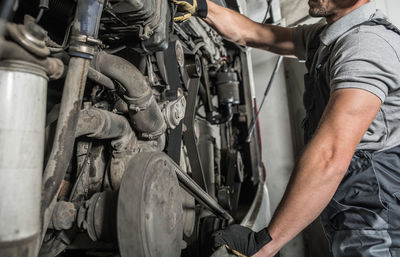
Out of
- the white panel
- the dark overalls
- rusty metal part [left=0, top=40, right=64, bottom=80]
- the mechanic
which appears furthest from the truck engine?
the white panel

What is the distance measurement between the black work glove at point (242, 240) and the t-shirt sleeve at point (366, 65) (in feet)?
1.63

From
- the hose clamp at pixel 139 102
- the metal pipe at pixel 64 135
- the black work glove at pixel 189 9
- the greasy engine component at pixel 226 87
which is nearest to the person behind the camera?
the metal pipe at pixel 64 135

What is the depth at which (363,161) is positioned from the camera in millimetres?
859

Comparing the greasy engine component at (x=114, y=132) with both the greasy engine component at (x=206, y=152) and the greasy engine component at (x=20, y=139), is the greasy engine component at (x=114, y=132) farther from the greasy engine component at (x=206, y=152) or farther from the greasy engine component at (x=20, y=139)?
the greasy engine component at (x=206, y=152)

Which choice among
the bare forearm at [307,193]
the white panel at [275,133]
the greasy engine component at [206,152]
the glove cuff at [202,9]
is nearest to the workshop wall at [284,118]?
the white panel at [275,133]

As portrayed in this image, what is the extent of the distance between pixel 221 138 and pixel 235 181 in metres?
0.33

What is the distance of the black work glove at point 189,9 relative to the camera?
97cm

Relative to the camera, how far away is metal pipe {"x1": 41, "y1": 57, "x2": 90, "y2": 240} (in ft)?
1.45

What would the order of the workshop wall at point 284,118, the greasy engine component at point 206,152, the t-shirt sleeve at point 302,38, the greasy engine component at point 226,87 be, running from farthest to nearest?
the workshop wall at point 284,118 → the greasy engine component at point 226,87 → the greasy engine component at point 206,152 → the t-shirt sleeve at point 302,38

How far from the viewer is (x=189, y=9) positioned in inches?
39.9

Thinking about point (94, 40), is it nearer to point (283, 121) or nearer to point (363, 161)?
point (363, 161)

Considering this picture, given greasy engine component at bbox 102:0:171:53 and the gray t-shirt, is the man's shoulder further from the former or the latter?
greasy engine component at bbox 102:0:171:53


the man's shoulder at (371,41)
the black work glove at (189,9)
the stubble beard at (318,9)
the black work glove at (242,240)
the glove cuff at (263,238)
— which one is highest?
the stubble beard at (318,9)

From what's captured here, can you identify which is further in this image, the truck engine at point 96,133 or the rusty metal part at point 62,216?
the rusty metal part at point 62,216
